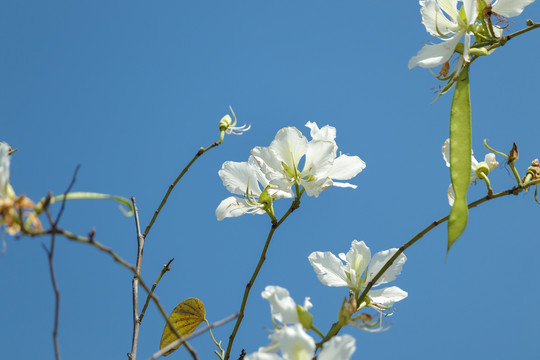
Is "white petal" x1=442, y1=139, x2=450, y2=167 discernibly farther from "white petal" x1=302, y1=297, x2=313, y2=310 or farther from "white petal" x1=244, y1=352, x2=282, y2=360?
"white petal" x1=244, y1=352, x2=282, y2=360

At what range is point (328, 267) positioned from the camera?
1.01 m

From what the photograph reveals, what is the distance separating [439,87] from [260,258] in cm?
42

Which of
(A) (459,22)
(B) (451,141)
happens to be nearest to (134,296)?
(B) (451,141)

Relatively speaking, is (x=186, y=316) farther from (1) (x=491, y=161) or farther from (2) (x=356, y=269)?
(1) (x=491, y=161)

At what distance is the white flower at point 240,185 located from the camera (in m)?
1.05

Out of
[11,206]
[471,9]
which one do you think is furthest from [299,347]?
[471,9]

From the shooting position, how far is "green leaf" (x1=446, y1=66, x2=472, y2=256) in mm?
796

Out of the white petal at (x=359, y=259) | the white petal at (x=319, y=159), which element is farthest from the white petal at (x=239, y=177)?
the white petal at (x=359, y=259)

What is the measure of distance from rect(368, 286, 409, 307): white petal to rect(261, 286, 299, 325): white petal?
28cm

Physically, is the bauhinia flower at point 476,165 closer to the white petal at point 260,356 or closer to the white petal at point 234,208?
the white petal at point 234,208

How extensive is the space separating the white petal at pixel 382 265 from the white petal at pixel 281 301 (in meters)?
0.30

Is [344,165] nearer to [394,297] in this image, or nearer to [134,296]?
[394,297]

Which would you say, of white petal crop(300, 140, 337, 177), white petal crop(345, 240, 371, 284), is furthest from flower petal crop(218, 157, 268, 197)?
white petal crop(345, 240, 371, 284)

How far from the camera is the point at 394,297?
3.30 feet
